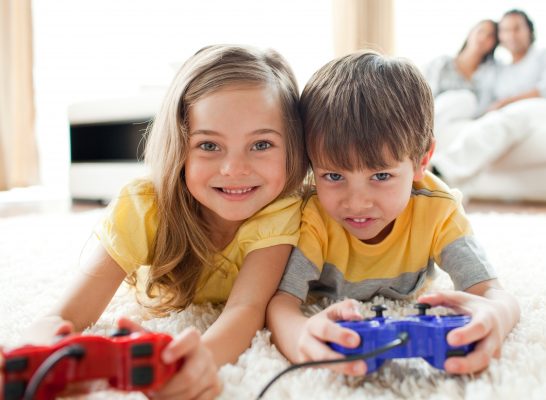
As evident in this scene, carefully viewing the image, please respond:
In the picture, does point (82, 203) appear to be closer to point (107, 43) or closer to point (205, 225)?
point (107, 43)

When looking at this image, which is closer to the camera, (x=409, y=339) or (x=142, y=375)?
(x=142, y=375)

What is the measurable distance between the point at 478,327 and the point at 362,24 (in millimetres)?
3245

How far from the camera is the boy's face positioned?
82 centimetres

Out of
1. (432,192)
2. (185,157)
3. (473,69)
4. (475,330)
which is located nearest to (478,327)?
(475,330)

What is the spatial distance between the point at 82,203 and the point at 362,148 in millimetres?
2410

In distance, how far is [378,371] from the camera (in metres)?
0.63

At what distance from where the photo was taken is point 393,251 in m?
0.92

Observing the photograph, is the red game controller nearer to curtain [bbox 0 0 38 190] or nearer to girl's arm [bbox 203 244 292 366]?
girl's arm [bbox 203 244 292 366]

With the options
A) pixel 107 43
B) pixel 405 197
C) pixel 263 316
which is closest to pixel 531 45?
pixel 107 43

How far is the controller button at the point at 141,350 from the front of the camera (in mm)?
465

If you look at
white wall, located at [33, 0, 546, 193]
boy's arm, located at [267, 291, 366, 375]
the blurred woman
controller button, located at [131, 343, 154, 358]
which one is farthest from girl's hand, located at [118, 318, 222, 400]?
white wall, located at [33, 0, 546, 193]

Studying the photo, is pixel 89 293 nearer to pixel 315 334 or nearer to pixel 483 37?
pixel 315 334

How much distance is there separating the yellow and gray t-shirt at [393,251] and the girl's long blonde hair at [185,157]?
0.33 ft

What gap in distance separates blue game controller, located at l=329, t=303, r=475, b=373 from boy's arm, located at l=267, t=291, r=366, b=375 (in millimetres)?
10
